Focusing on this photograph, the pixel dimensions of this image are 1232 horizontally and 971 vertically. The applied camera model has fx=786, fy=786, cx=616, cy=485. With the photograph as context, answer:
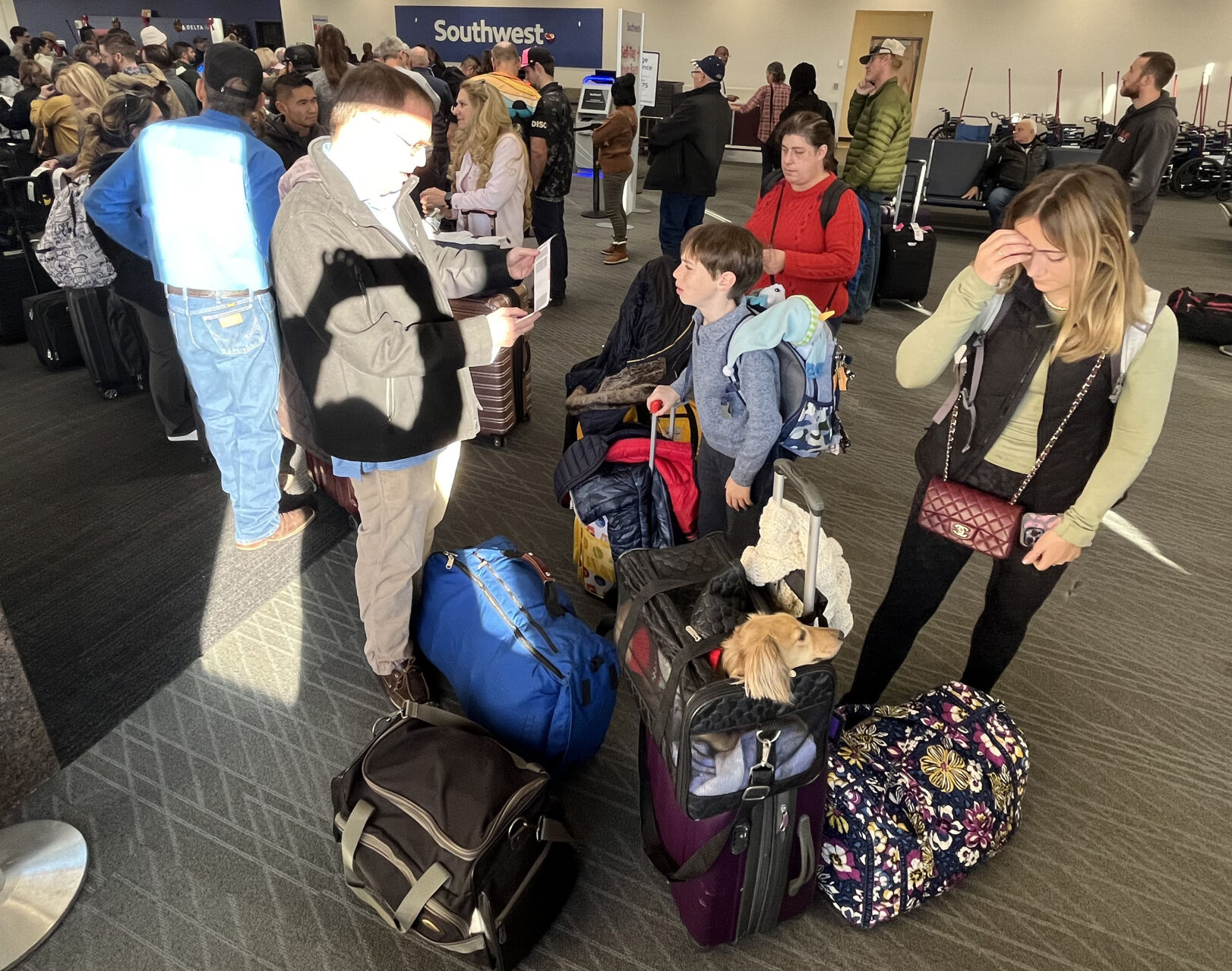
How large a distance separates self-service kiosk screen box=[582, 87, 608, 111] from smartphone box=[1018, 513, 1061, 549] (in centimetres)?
912

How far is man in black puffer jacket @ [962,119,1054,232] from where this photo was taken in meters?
7.92

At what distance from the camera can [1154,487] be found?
12.0 feet

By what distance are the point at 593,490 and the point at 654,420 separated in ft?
1.05

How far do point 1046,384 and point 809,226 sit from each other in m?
1.61

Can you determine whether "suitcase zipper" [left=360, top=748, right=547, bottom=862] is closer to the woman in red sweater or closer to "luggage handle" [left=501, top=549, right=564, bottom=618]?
"luggage handle" [left=501, top=549, right=564, bottom=618]

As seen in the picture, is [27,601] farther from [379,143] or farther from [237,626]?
[379,143]

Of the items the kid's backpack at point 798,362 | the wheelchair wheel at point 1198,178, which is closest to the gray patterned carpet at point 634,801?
the kid's backpack at point 798,362

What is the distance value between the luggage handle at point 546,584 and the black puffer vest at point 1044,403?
1.03 m

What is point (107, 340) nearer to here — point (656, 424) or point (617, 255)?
point (656, 424)

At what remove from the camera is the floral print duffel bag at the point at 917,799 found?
1.70 metres

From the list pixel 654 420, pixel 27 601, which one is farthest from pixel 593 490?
pixel 27 601

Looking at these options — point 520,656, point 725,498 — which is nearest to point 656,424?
point 725,498

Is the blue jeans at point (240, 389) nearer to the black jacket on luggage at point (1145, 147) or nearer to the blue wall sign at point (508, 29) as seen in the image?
the black jacket on luggage at point (1145, 147)

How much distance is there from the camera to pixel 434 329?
5.67 ft
